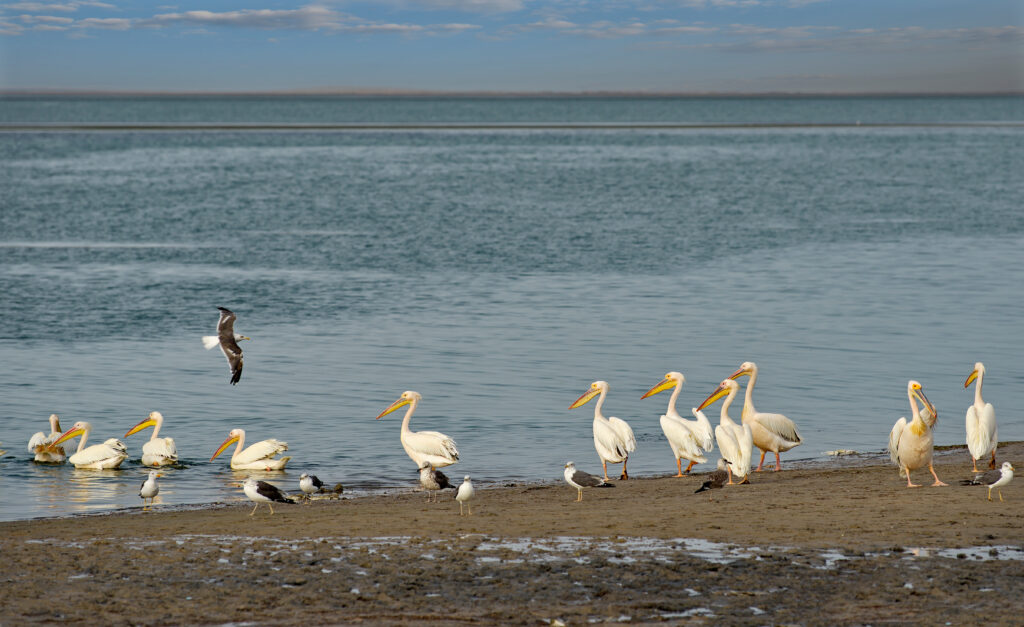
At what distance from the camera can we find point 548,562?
9.02 m

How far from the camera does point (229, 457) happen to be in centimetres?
1518

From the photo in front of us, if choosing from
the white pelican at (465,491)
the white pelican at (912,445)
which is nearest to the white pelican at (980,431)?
the white pelican at (912,445)

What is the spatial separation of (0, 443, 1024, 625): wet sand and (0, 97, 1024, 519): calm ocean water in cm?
280

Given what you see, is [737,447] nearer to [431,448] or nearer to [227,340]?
[431,448]

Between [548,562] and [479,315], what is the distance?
17.5 metres

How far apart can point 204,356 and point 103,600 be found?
47.0 ft

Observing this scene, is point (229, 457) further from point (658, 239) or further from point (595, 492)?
point (658, 239)

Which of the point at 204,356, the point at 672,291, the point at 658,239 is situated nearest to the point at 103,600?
the point at 204,356

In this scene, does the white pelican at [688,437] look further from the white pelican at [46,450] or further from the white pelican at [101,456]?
the white pelican at [46,450]

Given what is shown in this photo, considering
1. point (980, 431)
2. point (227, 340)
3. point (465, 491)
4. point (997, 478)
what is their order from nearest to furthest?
point (997, 478) < point (465, 491) < point (980, 431) < point (227, 340)

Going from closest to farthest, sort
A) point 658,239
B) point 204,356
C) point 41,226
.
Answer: point 204,356 → point 658,239 → point 41,226

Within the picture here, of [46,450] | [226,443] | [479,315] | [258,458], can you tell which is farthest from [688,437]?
[479,315]

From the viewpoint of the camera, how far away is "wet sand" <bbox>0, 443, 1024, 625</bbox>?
312 inches

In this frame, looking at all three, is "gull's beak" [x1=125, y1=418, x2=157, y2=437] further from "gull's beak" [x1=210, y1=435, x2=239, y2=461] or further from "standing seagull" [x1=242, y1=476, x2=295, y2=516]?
"standing seagull" [x1=242, y1=476, x2=295, y2=516]
